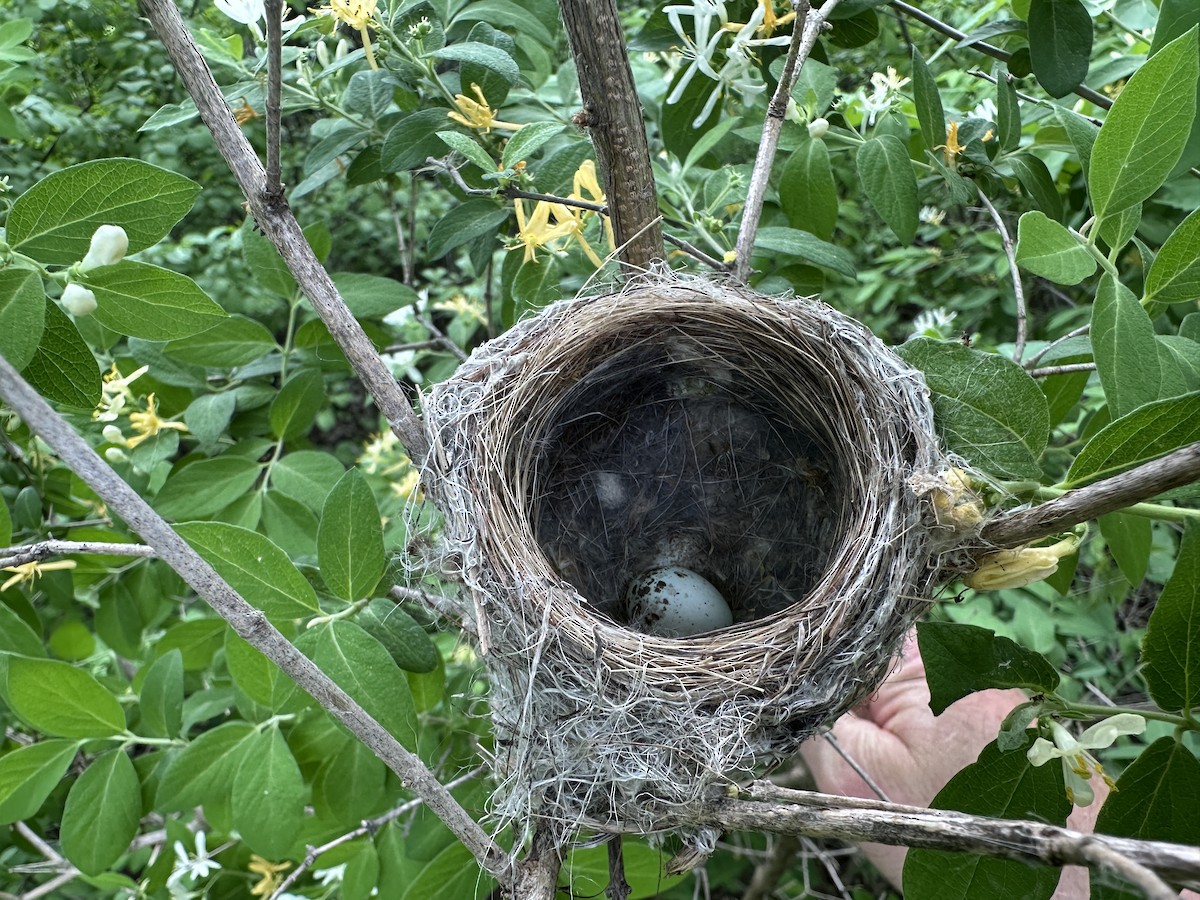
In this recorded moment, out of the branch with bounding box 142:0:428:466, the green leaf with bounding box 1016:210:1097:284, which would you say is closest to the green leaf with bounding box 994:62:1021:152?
the green leaf with bounding box 1016:210:1097:284

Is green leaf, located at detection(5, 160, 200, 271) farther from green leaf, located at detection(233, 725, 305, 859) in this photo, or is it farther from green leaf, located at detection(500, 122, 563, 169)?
green leaf, located at detection(233, 725, 305, 859)

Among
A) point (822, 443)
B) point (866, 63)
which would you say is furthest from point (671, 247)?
point (866, 63)

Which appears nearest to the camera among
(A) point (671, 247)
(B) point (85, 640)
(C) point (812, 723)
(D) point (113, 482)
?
(D) point (113, 482)

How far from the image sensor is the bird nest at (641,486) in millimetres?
819

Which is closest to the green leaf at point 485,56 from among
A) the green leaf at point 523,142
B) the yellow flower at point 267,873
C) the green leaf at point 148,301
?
the green leaf at point 523,142

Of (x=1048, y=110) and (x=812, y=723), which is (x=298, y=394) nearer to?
(x=812, y=723)

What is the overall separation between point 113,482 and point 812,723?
2.13 ft

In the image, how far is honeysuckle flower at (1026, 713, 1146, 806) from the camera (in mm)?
704

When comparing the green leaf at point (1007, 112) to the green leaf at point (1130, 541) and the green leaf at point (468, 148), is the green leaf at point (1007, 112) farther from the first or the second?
the green leaf at point (468, 148)

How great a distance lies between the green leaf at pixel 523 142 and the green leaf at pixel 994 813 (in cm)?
71

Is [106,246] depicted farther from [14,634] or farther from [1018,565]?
[1018,565]

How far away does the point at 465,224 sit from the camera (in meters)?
1.11

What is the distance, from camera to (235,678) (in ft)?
3.20

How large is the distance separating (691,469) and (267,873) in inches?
36.6
